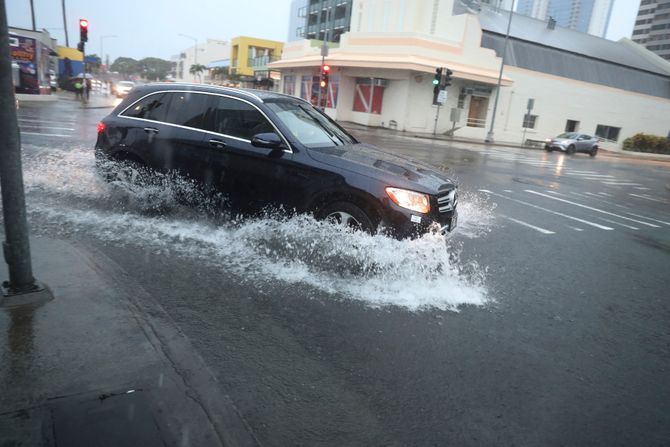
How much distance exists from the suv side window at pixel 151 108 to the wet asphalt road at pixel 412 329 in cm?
129

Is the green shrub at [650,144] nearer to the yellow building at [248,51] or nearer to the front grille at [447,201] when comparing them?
the yellow building at [248,51]

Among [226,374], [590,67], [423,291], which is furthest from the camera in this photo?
[590,67]

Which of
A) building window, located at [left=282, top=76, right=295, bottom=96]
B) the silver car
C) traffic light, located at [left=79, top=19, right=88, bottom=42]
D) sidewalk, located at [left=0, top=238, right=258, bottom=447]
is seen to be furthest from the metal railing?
sidewalk, located at [left=0, top=238, right=258, bottom=447]

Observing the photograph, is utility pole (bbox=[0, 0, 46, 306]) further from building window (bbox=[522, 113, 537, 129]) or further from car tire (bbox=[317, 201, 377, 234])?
building window (bbox=[522, 113, 537, 129])

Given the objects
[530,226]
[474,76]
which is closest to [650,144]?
[474,76]

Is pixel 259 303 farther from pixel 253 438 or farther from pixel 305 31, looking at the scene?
pixel 305 31

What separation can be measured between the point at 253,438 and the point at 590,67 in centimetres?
5047

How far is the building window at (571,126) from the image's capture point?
42875 millimetres

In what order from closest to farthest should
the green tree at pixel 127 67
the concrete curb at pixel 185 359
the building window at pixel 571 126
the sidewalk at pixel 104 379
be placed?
1. the sidewalk at pixel 104 379
2. the concrete curb at pixel 185 359
3. the building window at pixel 571 126
4. the green tree at pixel 127 67

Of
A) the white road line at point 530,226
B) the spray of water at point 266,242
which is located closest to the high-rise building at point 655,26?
the white road line at point 530,226

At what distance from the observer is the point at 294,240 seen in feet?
18.1

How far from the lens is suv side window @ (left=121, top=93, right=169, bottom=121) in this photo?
646 centimetres

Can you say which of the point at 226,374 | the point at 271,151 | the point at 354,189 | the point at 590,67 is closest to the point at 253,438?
the point at 226,374

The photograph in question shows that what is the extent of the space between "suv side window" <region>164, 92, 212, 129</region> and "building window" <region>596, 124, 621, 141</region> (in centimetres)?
4738
